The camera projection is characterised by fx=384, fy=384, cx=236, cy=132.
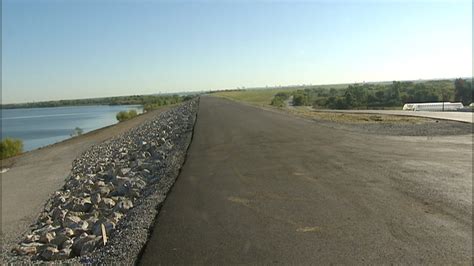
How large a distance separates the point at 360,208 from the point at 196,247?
316 cm

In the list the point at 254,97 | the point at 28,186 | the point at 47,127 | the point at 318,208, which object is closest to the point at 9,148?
the point at 28,186

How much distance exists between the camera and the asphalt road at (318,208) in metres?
5.13

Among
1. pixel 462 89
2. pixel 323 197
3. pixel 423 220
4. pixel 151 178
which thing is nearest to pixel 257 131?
pixel 151 178

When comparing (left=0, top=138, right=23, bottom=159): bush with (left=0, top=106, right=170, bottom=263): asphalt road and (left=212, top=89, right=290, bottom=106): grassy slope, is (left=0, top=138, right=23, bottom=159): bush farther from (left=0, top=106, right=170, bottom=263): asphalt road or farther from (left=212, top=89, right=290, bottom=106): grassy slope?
(left=212, top=89, right=290, bottom=106): grassy slope

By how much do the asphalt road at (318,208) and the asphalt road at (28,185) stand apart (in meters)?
4.81

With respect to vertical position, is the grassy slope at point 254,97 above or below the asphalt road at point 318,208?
above

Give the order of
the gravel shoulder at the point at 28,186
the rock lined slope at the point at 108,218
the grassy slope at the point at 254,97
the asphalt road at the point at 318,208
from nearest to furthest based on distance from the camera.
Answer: the asphalt road at the point at 318,208 → the rock lined slope at the point at 108,218 → the gravel shoulder at the point at 28,186 → the grassy slope at the point at 254,97

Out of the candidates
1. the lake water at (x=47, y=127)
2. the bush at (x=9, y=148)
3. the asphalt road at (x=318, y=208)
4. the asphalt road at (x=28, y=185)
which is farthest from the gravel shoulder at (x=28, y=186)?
the lake water at (x=47, y=127)

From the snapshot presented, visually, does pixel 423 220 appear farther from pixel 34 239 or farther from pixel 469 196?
pixel 34 239

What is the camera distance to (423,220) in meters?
6.34

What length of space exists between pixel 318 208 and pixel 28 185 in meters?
14.4

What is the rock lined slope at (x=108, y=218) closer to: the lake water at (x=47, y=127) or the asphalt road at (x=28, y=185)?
the asphalt road at (x=28, y=185)

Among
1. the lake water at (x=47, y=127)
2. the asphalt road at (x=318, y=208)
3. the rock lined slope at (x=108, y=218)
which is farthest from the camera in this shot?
the lake water at (x=47, y=127)

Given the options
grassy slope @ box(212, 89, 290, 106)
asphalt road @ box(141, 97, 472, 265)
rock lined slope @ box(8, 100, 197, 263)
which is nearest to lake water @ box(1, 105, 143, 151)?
grassy slope @ box(212, 89, 290, 106)
